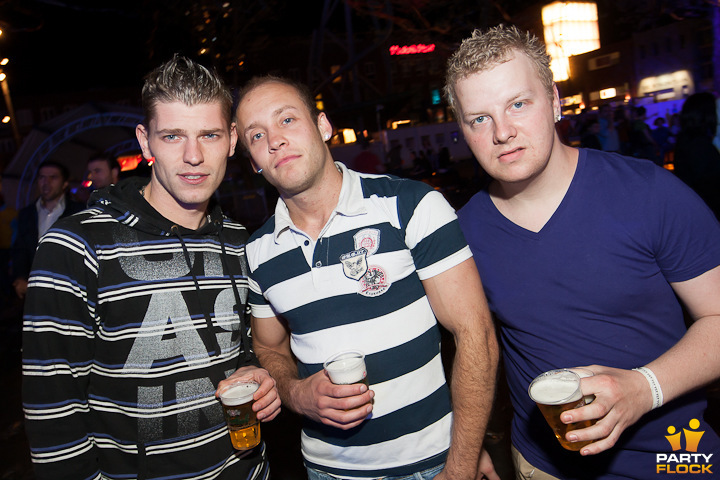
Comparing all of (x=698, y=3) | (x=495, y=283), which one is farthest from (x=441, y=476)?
(x=698, y=3)

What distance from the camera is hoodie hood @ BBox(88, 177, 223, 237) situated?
2.04 meters

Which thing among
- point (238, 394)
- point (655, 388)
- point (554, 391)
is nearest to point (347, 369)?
point (238, 394)

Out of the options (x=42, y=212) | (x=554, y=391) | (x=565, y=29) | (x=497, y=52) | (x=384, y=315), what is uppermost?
(x=565, y=29)

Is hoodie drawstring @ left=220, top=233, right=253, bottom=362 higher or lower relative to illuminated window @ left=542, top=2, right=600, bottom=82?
lower

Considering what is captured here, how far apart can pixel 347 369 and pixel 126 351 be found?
90 cm

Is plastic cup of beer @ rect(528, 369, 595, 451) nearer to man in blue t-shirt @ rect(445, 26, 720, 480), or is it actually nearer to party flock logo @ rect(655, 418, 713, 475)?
man in blue t-shirt @ rect(445, 26, 720, 480)

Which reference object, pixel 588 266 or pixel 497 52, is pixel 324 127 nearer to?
pixel 497 52

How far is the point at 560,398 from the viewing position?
1.34 meters

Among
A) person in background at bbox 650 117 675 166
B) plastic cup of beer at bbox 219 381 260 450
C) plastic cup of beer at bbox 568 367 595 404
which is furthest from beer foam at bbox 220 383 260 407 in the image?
person in background at bbox 650 117 675 166

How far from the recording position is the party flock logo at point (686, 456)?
1.66 m

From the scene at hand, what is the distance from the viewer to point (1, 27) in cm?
978

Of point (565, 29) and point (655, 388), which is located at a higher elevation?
point (565, 29)

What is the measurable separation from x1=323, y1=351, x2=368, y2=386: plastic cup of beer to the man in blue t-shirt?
607 mm

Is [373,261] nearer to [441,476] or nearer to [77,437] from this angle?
[441,476]
